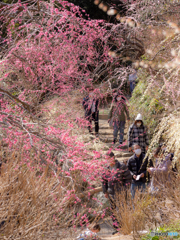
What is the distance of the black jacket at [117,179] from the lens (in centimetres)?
509

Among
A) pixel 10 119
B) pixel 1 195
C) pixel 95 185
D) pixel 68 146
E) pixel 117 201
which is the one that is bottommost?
pixel 95 185

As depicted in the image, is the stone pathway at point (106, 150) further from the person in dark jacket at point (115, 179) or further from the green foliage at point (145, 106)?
the green foliage at point (145, 106)

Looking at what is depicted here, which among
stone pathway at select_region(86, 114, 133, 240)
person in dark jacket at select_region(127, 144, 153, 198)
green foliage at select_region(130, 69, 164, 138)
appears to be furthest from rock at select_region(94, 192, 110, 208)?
green foliage at select_region(130, 69, 164, 138)

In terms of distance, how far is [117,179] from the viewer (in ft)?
16.6

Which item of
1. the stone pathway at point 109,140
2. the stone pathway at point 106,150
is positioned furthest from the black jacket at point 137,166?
the stone pathway at point 109,140

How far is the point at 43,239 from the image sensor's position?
3.23 m

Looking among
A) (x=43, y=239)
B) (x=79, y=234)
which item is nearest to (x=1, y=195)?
(x=43, y=239)

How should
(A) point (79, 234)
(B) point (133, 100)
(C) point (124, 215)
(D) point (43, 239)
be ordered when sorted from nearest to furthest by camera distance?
(D) point (43, 239), (A) point (79, 234), (C) point (124, 215), (B) point (133, 100)

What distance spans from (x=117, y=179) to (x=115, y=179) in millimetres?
78

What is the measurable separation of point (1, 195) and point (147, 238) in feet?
6.39

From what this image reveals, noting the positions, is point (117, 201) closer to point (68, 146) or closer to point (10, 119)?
point (68, 146)

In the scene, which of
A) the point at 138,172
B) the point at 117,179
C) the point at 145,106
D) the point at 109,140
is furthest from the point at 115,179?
the point at 109,140

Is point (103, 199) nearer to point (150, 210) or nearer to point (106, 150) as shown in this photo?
point (106, 150)

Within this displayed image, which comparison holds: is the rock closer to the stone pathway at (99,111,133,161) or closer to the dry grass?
the stone pathway at (99,111,133,161)
